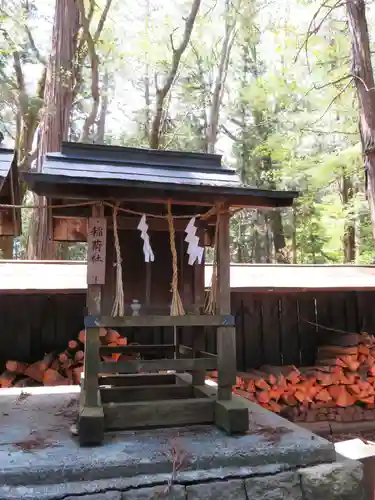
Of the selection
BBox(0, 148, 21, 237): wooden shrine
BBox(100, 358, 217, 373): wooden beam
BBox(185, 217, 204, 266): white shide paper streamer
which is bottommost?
BBox(100, 358, 217, 373): wooden beam

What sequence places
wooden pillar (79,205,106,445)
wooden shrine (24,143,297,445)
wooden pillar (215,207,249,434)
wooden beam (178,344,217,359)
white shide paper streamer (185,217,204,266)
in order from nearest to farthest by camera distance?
1. wooden pillar (79,205,106,445)
2. wooden pillar (215,207,249,434)
3. wooden shrine (24,143,297,445)
4. white shide paper streamer (185,217,204,266)
5. wooden beam (178,344,217,359)

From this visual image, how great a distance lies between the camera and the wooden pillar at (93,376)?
12.8 ft

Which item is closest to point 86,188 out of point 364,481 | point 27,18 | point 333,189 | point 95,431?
point 95,431

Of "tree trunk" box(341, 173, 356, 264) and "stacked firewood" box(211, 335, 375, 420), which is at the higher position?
"tree trunk" box(341, 173, 356, 264)

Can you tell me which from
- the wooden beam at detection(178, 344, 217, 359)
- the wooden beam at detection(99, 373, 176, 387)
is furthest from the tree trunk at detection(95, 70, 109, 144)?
the wooden beam at detection(99, 373, 176, 387)

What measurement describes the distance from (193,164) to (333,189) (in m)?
16.4

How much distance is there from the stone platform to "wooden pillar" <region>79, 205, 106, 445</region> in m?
0.15

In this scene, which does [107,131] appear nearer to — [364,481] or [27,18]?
[27,18]

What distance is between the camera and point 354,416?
8641 mm

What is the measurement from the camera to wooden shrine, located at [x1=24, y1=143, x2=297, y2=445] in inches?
173

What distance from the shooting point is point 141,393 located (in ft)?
17.2

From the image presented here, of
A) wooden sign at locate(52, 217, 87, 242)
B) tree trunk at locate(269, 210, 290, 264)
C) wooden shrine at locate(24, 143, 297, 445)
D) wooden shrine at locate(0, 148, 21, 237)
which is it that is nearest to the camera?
wooden shrine at locate(24, 143, 297, 445)

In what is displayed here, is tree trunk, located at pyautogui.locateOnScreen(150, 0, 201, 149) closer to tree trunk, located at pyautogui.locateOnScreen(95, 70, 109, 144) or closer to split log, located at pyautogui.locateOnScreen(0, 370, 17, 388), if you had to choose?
tree trunk, located at pyautogui.locateOnScreen(95, 70, 109, 144)

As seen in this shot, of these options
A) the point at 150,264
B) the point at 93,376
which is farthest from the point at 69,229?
the point at 93,376
